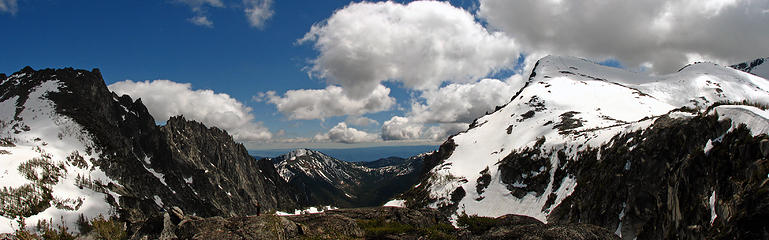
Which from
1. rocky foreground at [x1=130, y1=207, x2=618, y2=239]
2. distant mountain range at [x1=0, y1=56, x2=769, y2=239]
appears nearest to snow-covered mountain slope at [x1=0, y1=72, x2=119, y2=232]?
distant mountain range at [x1=0, y1=56, x2=769, y2=239]

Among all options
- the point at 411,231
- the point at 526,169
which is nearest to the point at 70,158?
the point at 411,231

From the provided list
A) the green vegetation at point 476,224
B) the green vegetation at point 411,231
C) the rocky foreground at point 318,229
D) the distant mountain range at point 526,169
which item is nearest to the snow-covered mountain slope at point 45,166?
the distant mountain range at point 526,169

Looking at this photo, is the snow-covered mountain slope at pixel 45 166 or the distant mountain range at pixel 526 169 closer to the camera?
the distant mountain range at pixel 526 169

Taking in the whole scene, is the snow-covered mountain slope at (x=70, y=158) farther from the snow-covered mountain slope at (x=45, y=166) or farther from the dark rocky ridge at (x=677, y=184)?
the dark rocky ridge at (x=677, y=184)

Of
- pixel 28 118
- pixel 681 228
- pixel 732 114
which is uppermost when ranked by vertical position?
pixel 28 118

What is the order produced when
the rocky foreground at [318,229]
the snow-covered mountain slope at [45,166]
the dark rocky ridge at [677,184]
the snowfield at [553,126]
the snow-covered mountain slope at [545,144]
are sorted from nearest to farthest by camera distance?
the dark rocky ridge at [677,184]
the rocky foreground at [318,229]
the snow-covered mountain slope at [545,144]
the snowfield at [553,126]
the snow-covered mountain slope at [45,166]

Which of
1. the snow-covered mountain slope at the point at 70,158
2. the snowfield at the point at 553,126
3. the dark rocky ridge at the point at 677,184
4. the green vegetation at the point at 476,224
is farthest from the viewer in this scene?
the snow-covered mountain slope at the point at 70,158

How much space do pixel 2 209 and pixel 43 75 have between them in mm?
142220

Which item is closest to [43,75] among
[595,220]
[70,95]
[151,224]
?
[70,95]

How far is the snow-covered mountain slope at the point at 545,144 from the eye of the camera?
5816cm

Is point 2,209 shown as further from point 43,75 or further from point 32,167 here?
point 43,75

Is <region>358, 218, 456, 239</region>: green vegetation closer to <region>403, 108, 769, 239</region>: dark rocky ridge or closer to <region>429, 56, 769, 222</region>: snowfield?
<region>403, 108, 769, 239</region>: dark rocky ridge

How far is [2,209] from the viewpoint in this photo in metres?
65.2

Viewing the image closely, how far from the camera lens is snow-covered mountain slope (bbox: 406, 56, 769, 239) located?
58.2 m
